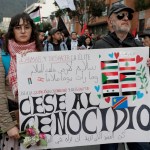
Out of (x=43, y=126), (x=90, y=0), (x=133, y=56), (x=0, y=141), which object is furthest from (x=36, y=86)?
(x=90, y=0)

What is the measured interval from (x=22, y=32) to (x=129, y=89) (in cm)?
118

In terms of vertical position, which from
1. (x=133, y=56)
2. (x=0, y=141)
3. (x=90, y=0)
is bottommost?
(x=0, y=141)

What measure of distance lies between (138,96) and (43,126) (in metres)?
0.98

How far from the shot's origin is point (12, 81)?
3.09 meters

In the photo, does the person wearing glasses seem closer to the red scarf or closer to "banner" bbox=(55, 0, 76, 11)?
the red scarf

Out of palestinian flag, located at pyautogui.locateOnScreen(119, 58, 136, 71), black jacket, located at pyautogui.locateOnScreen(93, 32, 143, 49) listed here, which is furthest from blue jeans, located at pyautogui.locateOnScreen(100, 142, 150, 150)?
black jacket, located at pyautogui.locateOnScreen(93, 32, 143, 49)

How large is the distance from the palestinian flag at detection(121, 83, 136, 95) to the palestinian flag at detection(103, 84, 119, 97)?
0.07 m

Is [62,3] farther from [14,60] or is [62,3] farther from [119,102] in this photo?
[14,60]

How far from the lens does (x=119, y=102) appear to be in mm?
3457

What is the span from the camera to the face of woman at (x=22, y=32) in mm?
3098

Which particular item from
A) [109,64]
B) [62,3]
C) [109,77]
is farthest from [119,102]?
[62,3]

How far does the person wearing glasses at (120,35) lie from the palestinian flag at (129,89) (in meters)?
0.49

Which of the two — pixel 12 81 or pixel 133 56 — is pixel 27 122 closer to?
pixel 12 81

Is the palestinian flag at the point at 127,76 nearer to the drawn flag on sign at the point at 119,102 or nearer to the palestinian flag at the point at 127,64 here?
the palestinian flag at the point at 127,64
